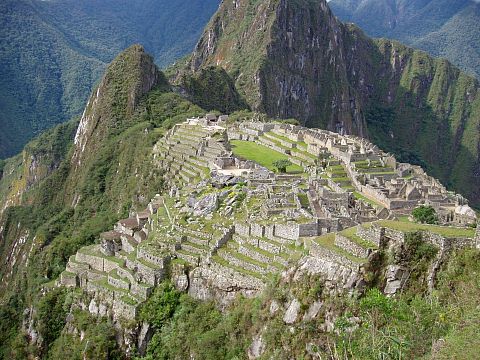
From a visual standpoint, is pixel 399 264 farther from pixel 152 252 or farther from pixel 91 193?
pixel 91 193

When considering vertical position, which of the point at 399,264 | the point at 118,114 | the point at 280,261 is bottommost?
the point at 118,114

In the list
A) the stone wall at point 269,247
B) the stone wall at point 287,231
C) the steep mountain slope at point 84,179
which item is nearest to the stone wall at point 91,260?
the steep mountain slope at point 84,179

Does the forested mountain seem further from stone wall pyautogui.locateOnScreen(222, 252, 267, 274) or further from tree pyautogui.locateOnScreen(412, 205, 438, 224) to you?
tree pyautogui.locateOnScreen(412, 205, 438, 224)

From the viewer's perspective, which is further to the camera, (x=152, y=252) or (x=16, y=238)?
(x=16, y=238)

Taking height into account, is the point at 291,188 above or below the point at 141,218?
above

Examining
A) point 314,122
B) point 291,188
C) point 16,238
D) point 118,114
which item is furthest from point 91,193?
point 314,122

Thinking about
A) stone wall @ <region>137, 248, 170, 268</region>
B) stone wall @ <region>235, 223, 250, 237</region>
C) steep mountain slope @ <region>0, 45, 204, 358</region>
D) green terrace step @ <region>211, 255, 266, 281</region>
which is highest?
stone wall @ <region>235, 223, 250, 237</region>

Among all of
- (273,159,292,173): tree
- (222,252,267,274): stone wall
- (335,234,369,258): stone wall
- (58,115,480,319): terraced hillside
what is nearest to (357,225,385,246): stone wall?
(58,115,480,319): terraced hillside

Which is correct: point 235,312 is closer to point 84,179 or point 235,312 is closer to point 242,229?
point 242,229
